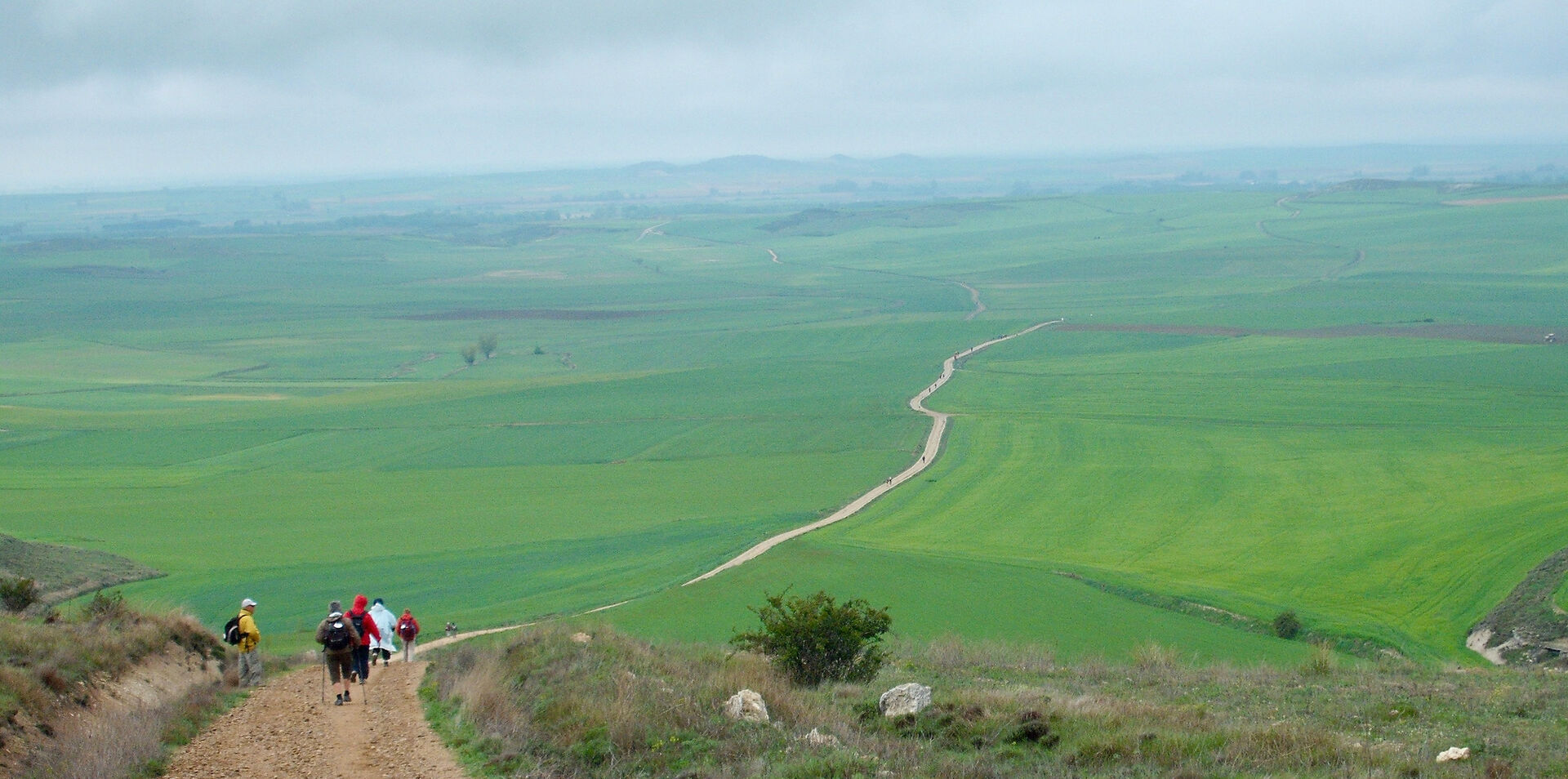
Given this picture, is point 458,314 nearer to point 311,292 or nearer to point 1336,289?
point 311,292

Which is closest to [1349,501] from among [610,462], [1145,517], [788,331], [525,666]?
[1145,517]

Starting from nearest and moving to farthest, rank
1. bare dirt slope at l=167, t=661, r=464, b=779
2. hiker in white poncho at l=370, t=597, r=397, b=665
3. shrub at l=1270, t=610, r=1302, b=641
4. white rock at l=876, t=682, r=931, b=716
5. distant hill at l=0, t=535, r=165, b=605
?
bare dirt slope at l=167, t=661, r=464, b=779, white rock at l=876, t=682, r=931, b=716, hiker in white poncho at l=370, t=597, r=397, b=665, shrub at l=1270, t=610, r=1302, b=641, distant hill at l=0, t=535, r=165, b=605

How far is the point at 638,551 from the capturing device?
135ft

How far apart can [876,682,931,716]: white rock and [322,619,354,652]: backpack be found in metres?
7.30

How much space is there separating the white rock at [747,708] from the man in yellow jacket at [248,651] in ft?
24.0

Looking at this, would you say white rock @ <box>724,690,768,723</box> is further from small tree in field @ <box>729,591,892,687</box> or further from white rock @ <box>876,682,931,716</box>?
small tree in field @ <box>729,591,892,687</box>

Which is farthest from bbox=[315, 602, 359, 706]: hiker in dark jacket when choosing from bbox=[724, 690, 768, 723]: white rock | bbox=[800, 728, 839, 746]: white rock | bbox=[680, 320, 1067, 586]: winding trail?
bbox=[680, 320, 1067, 586]: winding trail

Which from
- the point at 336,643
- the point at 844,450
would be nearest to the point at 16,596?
the point at 336,643

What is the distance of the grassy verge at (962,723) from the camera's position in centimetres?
1225

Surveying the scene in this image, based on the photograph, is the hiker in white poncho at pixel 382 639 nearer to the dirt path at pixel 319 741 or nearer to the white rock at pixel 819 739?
the dirt path at pixel 319 741

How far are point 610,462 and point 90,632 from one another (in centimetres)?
4120

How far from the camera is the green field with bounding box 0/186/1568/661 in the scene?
35.4 m

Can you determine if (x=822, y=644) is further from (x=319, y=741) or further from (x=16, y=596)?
(x=16, y=596)

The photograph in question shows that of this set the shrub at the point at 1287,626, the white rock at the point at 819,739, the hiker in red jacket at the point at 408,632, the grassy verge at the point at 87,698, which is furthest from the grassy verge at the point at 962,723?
the shrub at the point at 1287,626
